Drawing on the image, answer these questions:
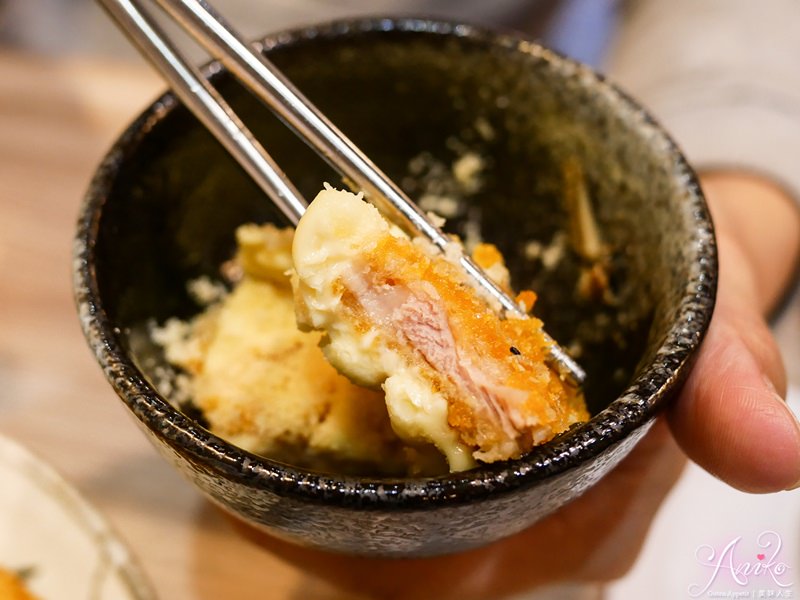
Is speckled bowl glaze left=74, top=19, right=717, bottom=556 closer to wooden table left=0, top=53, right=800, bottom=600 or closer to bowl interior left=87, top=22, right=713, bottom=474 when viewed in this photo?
bowl interior left=87, top=22, right=713, bottom=474

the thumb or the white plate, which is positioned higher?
the white plate

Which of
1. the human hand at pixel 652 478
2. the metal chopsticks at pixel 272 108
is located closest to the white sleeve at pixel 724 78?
Result: the human hand at pixel 652 478

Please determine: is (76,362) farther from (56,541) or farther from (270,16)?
(270,16)

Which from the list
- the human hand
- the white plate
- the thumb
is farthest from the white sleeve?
the white plate

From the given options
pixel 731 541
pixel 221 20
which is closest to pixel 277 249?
pixel 221 20

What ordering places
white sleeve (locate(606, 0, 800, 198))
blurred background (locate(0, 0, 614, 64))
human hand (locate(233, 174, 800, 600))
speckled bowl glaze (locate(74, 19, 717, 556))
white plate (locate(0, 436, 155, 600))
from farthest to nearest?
blurred background (locate(0, 0, 614, 64)) < white sleeve (locate(606, 0, 800, 198)) < white plate (locate(0, 436, 155, 600)) < human hand (locate(233, 174, 800, 600)) < speckled bowl glaze (locate(74, 19, 717, 556))

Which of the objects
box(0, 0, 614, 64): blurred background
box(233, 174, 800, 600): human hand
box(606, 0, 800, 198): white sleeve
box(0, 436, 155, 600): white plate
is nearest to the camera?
box(233, 174, 800, 600): human hand

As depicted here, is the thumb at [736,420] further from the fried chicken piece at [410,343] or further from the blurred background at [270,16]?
the blurred background at [270,16]
